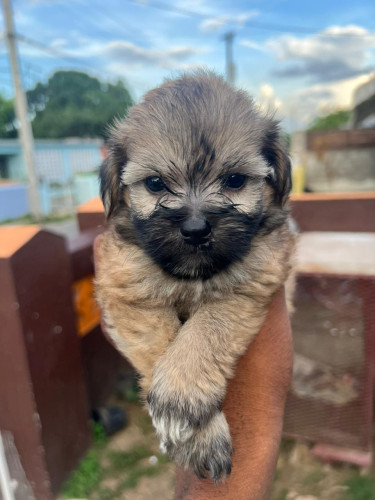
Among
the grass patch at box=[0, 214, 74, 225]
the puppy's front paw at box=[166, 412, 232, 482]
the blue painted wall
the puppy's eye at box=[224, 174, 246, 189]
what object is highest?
the puppy's eye at box=[224, 174, 246, 189]

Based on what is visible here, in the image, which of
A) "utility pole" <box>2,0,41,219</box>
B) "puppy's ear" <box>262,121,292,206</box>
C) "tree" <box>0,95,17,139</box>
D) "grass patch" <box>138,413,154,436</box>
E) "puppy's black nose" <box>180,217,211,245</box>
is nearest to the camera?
"puppy's black nose" <box>180,217,211,245</box>

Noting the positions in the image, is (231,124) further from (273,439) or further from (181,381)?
(273,439)

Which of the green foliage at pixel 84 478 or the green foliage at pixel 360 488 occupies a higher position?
the green foliage at pixel 360 488

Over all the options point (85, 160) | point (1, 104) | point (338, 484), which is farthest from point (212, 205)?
point (1, 104)

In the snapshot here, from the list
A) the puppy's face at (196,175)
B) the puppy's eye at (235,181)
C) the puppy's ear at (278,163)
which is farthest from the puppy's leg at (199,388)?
the puppy's ear at (278,163)

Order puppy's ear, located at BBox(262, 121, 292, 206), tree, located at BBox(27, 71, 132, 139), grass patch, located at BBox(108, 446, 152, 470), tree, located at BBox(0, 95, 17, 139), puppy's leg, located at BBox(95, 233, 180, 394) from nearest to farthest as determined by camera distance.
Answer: puppy's leg, located at BBox(95, 233, 180, 394) < puppy's ear, located at BBox(262, 121, 292, 206) < grass patch, located at BBox(108, 446, 152, 470) < tree, located at BBox(27, 71, 132, 139) < tree, located at BBox(0, 95, 17, 139)

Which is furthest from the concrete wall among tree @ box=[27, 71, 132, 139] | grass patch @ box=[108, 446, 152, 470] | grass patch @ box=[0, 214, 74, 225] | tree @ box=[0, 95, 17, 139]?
tree @ box=[0, 95, 17, 139]

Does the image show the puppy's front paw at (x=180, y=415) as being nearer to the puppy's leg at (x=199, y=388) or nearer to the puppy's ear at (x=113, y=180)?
the puppy's leg at (x=199, y=388)

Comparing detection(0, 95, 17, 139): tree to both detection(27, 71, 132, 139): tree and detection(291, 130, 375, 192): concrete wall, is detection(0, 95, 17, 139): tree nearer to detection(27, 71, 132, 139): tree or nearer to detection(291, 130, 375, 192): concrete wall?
detection(27, 71, 132, 139): tree
